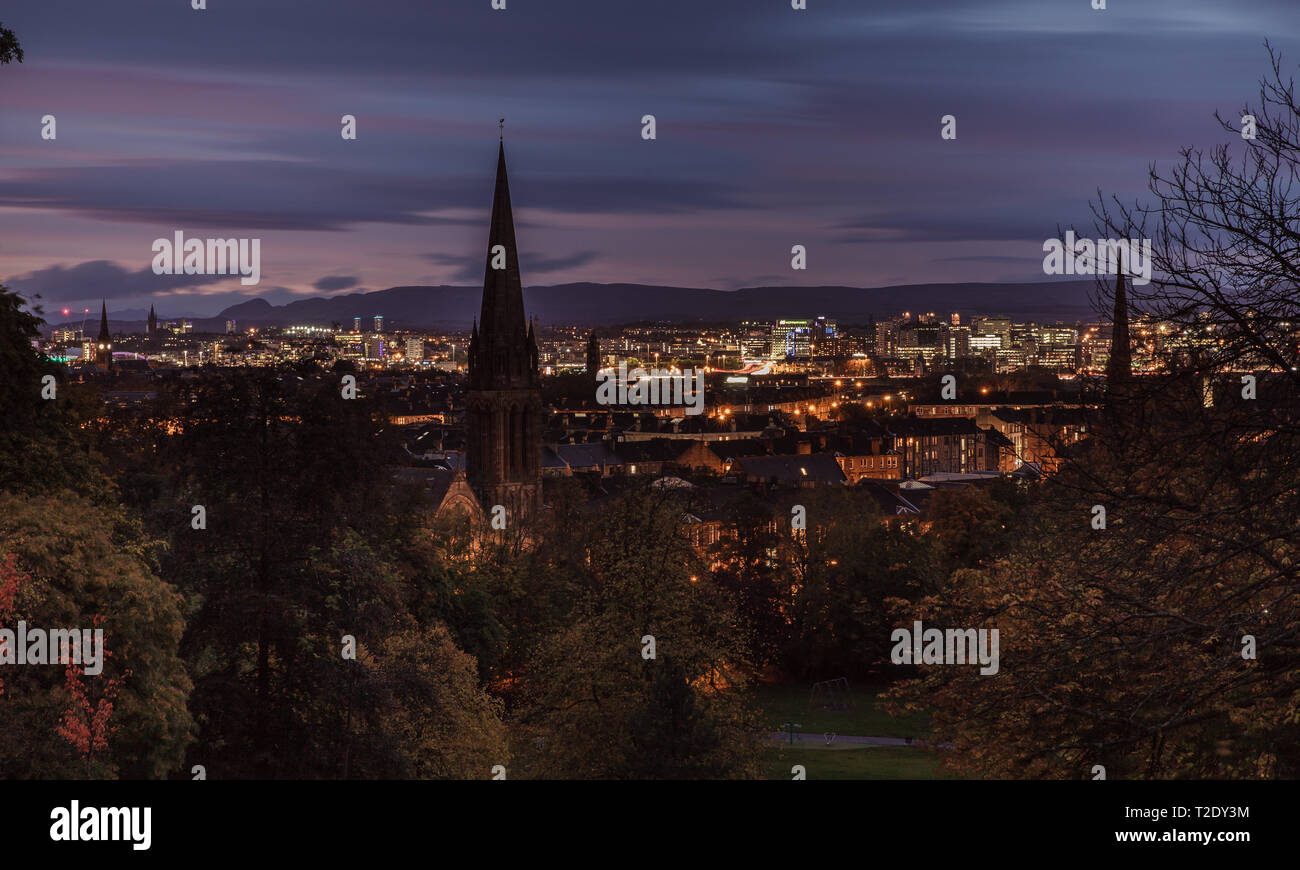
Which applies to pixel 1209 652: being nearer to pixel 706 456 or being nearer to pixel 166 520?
pixel 166 520

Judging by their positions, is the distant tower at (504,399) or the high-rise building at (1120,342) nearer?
the high-rise building at (1120,342)

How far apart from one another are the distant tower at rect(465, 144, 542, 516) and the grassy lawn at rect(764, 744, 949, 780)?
1274 inches

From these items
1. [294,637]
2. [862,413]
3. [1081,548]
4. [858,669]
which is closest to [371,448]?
[294,637]

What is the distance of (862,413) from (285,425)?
15301 cm

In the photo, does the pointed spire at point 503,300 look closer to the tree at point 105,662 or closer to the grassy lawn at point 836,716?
the grassy lawn at point 836,716

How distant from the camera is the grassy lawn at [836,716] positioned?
142 feet

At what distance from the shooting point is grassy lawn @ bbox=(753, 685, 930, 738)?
4334 cm

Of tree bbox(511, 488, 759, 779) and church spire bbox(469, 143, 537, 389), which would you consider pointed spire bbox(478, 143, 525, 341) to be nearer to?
church spire bbox(469, 143, 537, 389)

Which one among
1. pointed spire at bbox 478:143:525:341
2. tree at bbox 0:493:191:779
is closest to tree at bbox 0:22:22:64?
tree at bbox 0:493:191:779

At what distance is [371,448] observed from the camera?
71.5ft

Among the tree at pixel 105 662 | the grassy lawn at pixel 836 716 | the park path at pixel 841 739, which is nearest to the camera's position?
the tree at pixel 105 662

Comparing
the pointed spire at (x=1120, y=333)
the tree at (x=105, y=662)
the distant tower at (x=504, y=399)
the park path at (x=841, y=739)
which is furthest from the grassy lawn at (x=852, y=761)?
the distant tower at (x=504, y=399)

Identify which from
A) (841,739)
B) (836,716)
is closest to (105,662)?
(841,739)

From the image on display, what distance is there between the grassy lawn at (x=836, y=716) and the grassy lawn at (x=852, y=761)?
164cm
